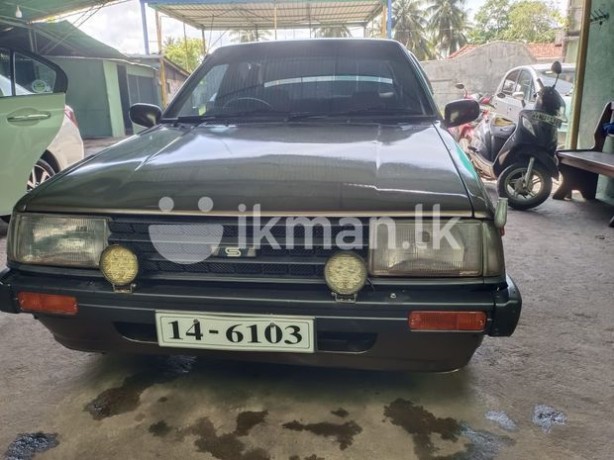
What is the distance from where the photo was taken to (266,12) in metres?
12.1

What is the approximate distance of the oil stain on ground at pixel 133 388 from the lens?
6.27 feet

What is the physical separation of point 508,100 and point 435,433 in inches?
269

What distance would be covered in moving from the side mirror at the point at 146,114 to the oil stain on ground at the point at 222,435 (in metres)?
1.75

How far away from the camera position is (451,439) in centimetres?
174

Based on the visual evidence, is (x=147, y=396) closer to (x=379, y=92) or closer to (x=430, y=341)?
(x=430, y=341)

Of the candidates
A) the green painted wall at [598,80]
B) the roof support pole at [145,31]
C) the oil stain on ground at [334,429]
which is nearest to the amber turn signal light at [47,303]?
the oil stain on ground at [334,429]

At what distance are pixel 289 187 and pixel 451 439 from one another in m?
1.03

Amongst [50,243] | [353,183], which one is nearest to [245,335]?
[353,183]

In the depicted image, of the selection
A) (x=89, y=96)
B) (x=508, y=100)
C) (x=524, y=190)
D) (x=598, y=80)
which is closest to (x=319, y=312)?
(x=524, y=190)

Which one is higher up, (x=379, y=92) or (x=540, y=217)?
(x=379, y=92)

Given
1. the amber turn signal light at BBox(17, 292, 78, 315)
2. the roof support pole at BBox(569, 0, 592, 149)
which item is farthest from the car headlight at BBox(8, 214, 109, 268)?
the roof support pole at BBox(569, 0, 592, 149)

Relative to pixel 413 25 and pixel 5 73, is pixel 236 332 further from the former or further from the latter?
pixel 413 25

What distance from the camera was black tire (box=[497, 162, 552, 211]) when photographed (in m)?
5.18

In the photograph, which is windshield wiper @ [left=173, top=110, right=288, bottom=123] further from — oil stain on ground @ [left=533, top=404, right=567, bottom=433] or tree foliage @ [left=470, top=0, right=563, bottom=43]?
tree foliage @ [left=470, top=0, right=563, bottom=43]
